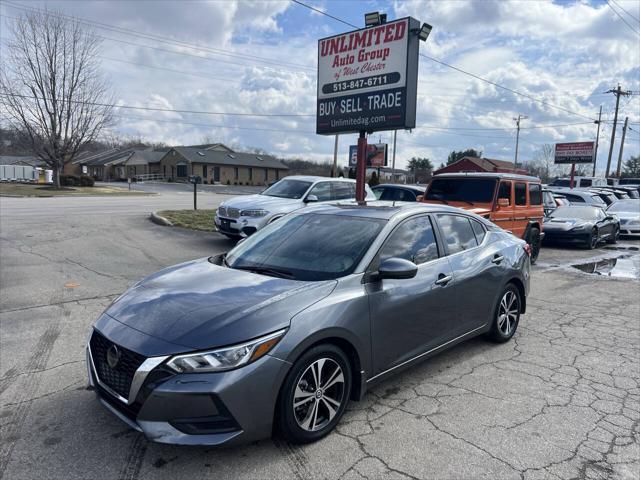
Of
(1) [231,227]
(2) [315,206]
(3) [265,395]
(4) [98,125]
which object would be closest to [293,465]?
(3) [265,395]

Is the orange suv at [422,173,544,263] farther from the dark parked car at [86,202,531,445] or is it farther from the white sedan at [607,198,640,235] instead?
the white sedan at [607,198,640,235]

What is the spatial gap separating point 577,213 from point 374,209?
12.8 m

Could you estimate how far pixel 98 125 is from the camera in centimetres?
3709

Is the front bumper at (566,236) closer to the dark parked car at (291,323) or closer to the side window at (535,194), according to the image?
the side window at (535,194)

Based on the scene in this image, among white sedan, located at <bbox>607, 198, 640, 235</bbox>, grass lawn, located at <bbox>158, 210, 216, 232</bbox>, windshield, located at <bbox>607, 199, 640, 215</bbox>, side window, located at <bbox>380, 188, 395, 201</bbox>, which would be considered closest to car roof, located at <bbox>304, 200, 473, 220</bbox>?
grass lawn, located at <bbox>158, 210, 216, 232</bbox>

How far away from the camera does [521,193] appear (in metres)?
10.7

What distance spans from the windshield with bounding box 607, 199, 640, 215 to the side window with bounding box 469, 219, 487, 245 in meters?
16.7

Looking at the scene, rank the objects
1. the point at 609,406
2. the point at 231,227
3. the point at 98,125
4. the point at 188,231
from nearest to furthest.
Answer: the point at 609,406, the point at 231,227, the point at 188,231, the point at 98,125

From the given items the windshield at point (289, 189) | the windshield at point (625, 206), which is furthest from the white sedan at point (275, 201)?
the windshield at point (625, 206)

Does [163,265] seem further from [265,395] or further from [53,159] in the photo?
[53,159]

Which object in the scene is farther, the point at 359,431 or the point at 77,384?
the point at 77,384

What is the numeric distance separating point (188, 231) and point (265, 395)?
11.2 m

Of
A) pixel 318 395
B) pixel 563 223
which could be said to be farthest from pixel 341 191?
pixel 318 395

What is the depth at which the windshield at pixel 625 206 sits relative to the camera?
18.4 m
